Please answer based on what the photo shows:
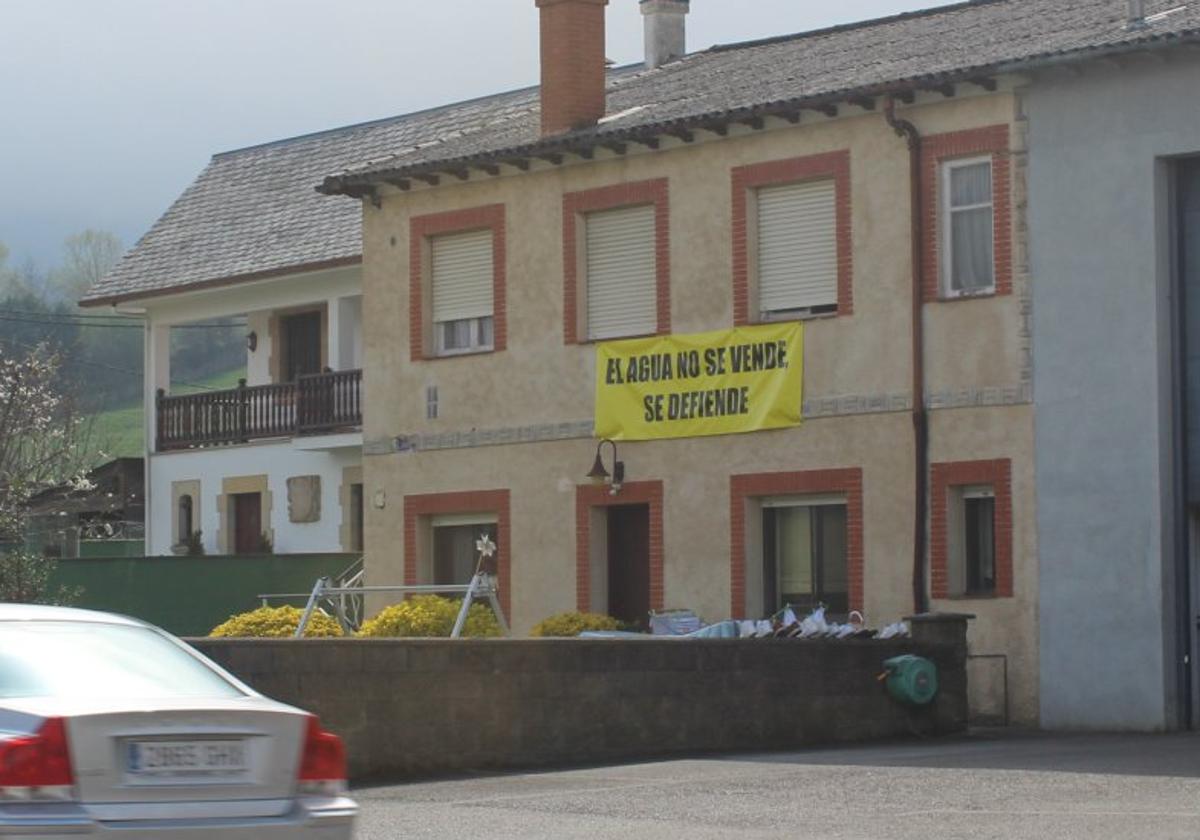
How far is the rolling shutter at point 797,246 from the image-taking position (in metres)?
27.8

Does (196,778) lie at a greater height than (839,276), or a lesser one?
lesser

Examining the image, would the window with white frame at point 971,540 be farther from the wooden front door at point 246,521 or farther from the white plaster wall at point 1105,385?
the wooden front door at point 246,521

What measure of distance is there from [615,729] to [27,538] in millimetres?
25218

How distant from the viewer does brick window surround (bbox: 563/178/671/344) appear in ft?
96.3

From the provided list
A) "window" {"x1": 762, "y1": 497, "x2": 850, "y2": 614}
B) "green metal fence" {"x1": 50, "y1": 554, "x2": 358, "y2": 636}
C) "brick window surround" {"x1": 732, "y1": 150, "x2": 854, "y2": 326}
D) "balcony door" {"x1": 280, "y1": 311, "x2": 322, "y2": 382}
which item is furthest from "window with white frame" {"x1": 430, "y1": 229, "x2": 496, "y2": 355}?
"balcony door" {"x1": 280, "y1": 311, "x2": 322, "y2": 382}

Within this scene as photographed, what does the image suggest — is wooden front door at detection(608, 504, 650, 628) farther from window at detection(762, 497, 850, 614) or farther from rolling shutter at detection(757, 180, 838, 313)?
rolling shutter at detection(757, 180, 838, 313)

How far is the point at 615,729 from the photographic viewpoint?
71.3ft

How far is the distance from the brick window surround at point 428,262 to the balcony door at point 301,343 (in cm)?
989

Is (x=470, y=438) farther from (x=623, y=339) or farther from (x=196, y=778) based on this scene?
Answer: (x=196, y=778)

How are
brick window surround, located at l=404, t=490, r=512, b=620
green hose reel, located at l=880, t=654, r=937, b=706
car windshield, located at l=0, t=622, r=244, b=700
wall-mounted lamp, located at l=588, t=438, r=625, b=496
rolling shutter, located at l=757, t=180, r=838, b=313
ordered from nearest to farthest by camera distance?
car windshield, located at l=0, t=622, r=244, b=700 < green hose reel, located at l=880, t=654, r=937, b=706 < rolling shutter, located at l=757, t=180, r=838, b=313 < wall-mounted lamp, located at l=588, t=438, r=625, b=496 < brick window surround, located at l=404, t=490, r=512, b=620

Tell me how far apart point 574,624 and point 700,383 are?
3096 mm

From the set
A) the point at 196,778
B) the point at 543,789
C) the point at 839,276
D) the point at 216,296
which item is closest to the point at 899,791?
the point at 543,789

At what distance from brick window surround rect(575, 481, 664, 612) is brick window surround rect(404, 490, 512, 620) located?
45.5 inches

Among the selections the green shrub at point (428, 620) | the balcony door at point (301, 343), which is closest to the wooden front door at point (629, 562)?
the green shrub at point (428, 620)
